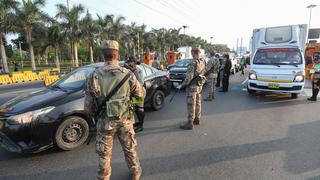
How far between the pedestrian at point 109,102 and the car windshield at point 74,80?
2002 millimetres

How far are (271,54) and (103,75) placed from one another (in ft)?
25.6

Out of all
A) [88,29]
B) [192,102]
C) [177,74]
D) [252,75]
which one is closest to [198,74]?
[192,102]

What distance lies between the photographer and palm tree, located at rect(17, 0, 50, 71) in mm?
20781

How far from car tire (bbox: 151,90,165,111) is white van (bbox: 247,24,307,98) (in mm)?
3653

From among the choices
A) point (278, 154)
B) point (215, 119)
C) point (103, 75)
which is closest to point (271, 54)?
point (215, 119)

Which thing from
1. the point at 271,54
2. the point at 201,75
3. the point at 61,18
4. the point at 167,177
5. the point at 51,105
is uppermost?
the point at 61,18

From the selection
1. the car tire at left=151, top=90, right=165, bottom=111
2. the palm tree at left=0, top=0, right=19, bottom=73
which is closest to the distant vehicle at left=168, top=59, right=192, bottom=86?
the car tire at left=151, top=90, right=165, bottom=111

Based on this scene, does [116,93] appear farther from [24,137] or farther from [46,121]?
[24,137]

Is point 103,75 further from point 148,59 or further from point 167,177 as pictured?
point 148,59

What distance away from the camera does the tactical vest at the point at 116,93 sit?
2441mm

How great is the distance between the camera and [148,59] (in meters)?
16.9

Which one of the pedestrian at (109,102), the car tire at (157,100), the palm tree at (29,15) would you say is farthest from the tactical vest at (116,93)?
the palm tree at (29,15)

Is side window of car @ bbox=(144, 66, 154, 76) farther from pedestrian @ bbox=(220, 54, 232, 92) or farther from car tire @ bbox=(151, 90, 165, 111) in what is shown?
pedestrian @ bbox=(220, 54, 232, 92)

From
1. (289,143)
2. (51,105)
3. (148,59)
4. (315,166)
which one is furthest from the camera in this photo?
(148,59)
